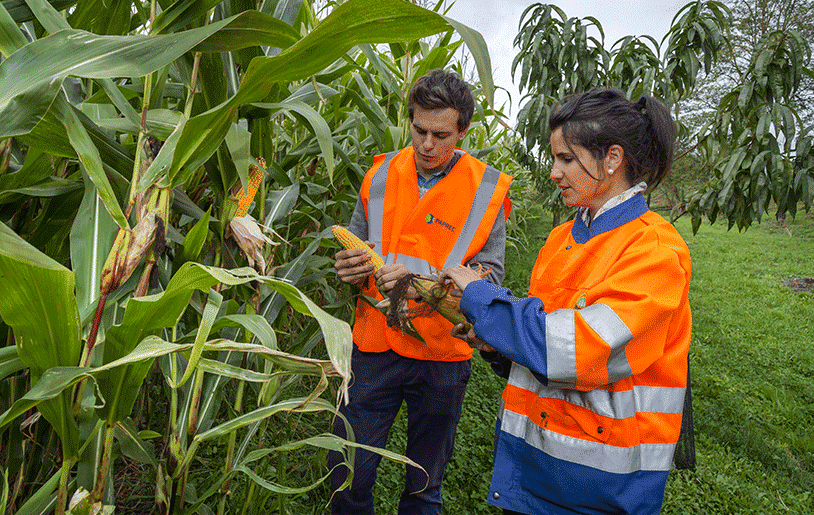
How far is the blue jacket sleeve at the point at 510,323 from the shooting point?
3.16 ft

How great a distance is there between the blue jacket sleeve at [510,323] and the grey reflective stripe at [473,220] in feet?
1.76

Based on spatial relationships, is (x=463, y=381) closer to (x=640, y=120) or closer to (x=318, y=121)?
(x=640, y=120)

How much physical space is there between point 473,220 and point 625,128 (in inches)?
25.0

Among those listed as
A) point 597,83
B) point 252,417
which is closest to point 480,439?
point 252,417

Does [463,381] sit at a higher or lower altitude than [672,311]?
lower

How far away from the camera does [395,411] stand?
1.66 m

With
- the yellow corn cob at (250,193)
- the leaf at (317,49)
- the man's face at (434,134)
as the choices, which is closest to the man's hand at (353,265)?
the man's face at (434,134)

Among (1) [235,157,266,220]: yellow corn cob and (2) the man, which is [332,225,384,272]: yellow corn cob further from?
(1) [235,157,266,220]: yellow corn cob

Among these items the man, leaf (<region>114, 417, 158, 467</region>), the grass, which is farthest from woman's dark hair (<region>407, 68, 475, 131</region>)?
the grass

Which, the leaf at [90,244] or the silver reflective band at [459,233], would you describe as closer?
the leaf at [90,244]

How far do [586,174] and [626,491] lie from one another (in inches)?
26.8

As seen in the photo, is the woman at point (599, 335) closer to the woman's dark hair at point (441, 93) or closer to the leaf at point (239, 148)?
the woman's dark hair at point (441, 93)

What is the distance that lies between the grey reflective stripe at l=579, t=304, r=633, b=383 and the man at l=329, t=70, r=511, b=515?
0.67 metres

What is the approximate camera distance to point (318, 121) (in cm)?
86
